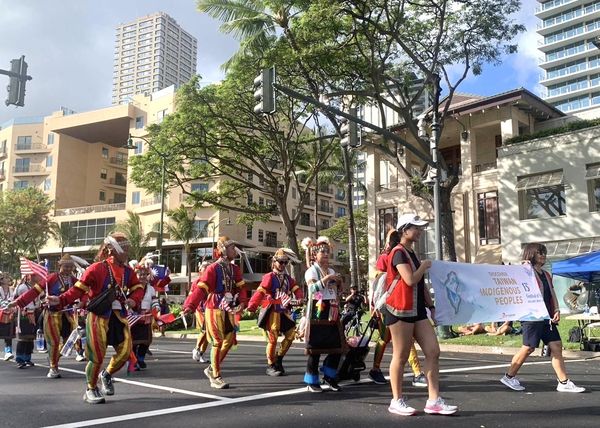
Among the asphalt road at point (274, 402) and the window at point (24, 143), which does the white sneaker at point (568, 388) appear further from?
the window at point (24, 143)

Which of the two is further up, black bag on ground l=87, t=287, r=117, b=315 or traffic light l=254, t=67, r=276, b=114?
traffic light l=254, t=67, r=276, b=114

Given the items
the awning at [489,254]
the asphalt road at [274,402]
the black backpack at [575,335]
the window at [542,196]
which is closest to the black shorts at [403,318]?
the asphalt road at [274,402]

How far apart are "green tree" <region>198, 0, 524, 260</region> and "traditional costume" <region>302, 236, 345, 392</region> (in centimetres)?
1312

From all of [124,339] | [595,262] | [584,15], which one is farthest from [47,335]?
[584,15]

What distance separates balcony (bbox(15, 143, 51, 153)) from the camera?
74.1 metres

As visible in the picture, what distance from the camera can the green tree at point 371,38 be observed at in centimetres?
2012

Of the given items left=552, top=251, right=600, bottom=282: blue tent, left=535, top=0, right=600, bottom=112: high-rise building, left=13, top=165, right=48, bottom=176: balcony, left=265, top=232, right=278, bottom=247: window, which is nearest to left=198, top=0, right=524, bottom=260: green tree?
left=552, top=251, right=600, bottom=282: blue tent

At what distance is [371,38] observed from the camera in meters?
20.4

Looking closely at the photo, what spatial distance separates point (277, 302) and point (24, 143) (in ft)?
249

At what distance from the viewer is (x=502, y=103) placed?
30.8 m

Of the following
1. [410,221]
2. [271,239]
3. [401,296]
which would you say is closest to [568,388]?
[401,296]

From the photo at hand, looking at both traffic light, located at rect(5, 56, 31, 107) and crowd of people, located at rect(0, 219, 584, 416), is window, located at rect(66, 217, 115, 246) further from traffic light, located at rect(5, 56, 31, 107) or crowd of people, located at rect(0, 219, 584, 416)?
crowd of people, located at rect(0, 219, 584, 416)

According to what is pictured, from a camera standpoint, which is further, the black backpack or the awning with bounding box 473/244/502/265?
the awning with bounding box 473/244/502/265

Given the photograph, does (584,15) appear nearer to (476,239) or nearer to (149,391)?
(476,239)
